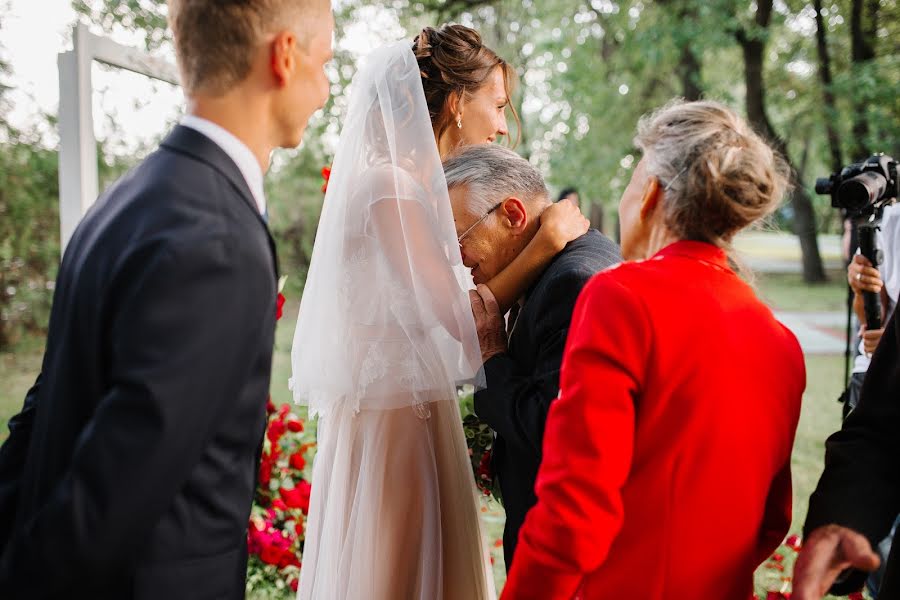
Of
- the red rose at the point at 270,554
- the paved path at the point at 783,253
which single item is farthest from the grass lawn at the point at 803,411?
the paved path at the point at 783,253

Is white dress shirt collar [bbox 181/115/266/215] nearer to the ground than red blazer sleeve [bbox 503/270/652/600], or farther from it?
farther from it

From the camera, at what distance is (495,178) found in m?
2.16

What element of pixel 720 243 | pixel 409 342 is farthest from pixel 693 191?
pixel 409 342

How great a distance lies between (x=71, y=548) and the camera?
107 centimetres

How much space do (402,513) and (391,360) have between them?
0.48m

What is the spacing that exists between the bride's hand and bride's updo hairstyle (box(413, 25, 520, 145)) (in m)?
0.68

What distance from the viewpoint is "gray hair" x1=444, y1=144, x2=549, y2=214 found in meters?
2.16

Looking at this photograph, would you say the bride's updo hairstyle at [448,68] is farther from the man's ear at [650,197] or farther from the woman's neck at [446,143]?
the man's ear at [650,197]

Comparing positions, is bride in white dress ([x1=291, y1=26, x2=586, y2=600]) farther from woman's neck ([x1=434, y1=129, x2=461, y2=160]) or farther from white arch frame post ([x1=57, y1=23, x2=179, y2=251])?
white arch frame post ([x1=57, y1=23, x2=179, y2=251])

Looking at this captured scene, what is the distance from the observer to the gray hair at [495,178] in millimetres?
2158

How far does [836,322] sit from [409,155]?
50.4 feet

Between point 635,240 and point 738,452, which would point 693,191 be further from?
point 738,452

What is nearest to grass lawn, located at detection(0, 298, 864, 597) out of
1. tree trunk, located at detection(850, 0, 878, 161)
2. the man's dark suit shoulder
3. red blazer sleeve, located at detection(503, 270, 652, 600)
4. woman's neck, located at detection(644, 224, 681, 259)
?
the man's dark suit shoulder

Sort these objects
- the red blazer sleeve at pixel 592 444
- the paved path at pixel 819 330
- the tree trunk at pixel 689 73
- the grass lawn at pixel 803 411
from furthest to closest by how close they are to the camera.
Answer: the paved path at pixel 819 330 → the tree trunk at pixel 689 73 → the grass lawn at pixel 803 411 → the red blazer sleeve at pixel 592 444
